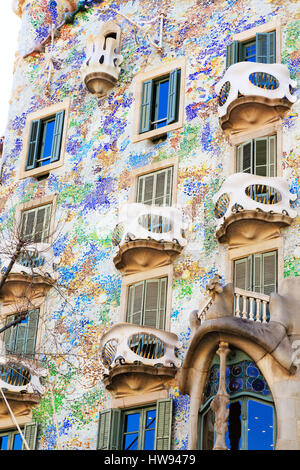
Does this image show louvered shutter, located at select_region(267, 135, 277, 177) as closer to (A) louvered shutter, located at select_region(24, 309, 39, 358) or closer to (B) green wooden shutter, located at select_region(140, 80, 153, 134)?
(B) green wooden shutter, located at select_region(140, 80, 153, 134)

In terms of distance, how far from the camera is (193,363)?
21.9 meters

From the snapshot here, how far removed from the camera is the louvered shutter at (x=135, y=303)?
80.6ft

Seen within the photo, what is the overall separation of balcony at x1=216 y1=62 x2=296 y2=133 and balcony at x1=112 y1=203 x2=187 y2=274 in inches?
104

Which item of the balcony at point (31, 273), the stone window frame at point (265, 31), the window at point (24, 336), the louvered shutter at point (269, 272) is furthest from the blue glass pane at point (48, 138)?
the louvered shutter at point (269, 272)

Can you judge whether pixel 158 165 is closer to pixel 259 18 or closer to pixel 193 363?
pixel 259 18

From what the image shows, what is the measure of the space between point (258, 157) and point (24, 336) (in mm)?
7267

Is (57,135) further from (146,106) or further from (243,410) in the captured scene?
(243,410)

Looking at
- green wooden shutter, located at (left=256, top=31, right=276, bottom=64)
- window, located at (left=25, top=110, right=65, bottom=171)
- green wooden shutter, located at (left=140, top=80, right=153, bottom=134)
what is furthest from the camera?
window, located at (left=25, top=110, right=65, bottom=171)

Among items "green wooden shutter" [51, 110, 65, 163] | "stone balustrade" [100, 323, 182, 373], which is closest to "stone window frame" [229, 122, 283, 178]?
"stone balustrade" [100, 323, 182, 373]

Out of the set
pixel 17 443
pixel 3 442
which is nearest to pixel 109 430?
pixel 17 443

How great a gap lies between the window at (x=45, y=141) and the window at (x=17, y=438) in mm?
7546

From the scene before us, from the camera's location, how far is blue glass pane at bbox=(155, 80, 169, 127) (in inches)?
1075
